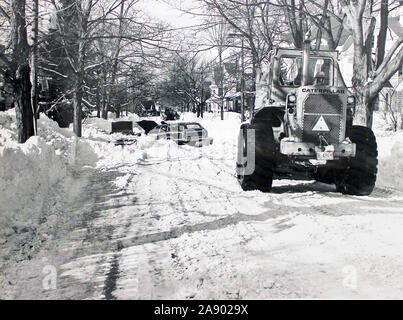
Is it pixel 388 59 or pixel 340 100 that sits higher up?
pixel 388 59

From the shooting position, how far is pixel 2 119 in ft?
82.4

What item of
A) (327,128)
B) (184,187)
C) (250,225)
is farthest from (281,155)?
(250,225)

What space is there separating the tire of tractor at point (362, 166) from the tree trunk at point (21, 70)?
863cm

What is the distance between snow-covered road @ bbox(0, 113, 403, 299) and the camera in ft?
12.2

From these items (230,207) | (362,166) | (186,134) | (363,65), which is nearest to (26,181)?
(230,207)

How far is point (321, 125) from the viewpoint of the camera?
766 centimetres

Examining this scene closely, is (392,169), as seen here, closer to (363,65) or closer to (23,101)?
(363,65)

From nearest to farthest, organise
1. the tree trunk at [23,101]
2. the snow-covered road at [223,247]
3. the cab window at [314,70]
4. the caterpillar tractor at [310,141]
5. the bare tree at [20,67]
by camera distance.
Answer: the snow-covered road at [223,247] < the caterpillar tractor at [310,141] < the cab window at [314,70] < the bare tree at [20,67] < the tree trunk at [23,101]

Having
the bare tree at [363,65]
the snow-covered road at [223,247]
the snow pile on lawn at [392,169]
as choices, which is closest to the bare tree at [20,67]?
the snow-covered road at [223,247]

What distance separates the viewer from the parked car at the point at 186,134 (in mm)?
20672

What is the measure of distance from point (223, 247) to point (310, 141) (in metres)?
3.66

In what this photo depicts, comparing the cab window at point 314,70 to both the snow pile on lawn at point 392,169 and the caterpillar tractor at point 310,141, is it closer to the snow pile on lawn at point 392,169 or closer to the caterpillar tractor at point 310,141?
the caterpillar tractor at point 310,141
